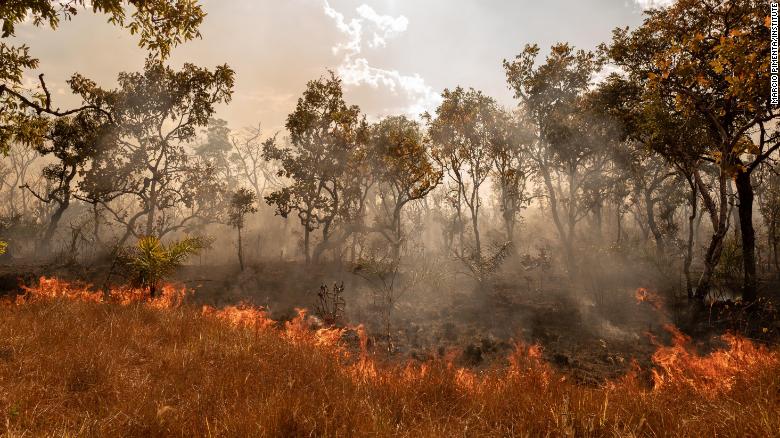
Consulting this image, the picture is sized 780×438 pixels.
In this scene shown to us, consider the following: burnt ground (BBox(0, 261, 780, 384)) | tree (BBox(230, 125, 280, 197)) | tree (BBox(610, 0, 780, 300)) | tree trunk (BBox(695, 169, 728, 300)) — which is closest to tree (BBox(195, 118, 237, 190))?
tree (BBox(230, 125, 280, 197))

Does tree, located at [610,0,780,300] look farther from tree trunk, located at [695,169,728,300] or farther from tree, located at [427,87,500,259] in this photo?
tree, located at [427,87,500,259]

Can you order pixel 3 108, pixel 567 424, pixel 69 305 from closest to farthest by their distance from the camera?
pixel 567 424, pixel 3 108, pixel 69 305

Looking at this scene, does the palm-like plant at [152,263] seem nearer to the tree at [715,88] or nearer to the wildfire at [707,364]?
the wildfire at [707,364]

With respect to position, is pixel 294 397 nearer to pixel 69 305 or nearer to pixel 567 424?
pixel 567 424

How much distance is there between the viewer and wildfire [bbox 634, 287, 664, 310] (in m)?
12.9

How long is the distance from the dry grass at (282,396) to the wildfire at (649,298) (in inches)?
266

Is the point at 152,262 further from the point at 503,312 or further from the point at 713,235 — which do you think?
the point at 713,235

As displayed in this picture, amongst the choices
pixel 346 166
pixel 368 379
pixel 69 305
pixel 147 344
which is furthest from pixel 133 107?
pixel 368 379

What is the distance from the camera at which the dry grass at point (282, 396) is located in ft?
12.1

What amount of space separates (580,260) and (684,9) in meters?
12.8

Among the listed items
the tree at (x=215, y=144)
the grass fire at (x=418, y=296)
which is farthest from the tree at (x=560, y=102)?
the tree at (x=215, y=144)

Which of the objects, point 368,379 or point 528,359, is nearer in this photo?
point 368,379

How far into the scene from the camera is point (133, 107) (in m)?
19.0

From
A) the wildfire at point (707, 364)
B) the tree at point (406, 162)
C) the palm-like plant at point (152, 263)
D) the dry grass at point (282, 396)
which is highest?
the tree at point (406, 162)
